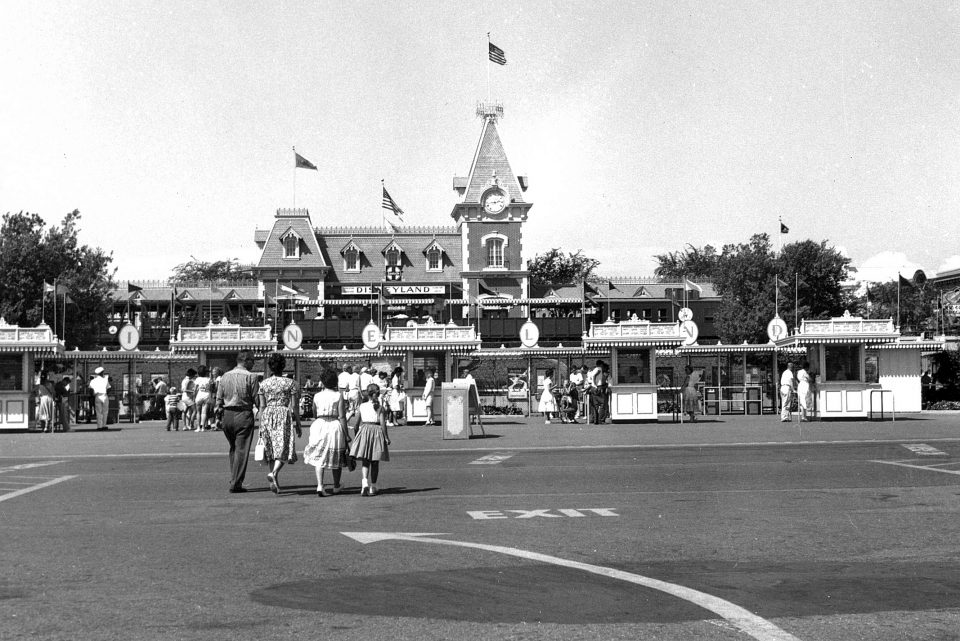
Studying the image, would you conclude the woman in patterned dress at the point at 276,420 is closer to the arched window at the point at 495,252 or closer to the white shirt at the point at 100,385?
the white shirt at the point at 100,385

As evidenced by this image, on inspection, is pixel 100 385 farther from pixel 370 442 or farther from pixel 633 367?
pixel 370 442

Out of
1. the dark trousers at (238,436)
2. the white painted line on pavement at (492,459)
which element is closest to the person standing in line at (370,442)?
the dark trousers at (238,436)

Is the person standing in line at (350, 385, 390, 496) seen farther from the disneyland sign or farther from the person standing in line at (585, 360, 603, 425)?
the disneyland sign

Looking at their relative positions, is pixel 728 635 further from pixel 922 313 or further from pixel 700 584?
pixel 922 313

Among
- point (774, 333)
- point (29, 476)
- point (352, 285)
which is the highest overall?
point (352, 285)

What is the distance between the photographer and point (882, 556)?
32.7 feet

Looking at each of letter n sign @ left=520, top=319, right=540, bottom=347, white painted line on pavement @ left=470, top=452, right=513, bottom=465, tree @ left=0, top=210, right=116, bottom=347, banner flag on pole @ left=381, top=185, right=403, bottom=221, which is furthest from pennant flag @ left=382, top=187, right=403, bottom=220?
white painted line on pavement @ left=470, top=452, right=513, bottom=465

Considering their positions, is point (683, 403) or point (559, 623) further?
point (683, 403)

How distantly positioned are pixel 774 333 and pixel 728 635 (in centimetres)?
4210

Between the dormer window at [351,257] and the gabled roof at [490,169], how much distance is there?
11498 mm

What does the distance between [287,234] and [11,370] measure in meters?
58.2

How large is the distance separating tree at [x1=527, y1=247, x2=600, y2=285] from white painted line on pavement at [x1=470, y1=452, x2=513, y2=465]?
8990 centimetres

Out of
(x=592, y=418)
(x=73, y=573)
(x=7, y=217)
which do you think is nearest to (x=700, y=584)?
(x=73, y=573)

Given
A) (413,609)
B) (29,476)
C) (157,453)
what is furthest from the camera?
(157,453)
